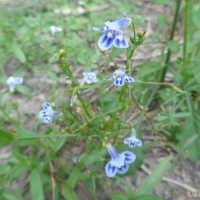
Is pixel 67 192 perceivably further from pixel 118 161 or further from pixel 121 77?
pixel 121 77

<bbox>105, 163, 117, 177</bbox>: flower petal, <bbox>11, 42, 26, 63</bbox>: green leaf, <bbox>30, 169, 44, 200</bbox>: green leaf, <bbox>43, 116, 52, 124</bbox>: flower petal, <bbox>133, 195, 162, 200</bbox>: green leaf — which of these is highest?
<bbox>43, 116, 52, 124</bbox>: flower petal

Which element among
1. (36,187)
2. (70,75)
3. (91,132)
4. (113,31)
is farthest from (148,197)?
(113,31)

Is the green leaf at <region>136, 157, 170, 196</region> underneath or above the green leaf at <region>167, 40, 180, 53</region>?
underneath

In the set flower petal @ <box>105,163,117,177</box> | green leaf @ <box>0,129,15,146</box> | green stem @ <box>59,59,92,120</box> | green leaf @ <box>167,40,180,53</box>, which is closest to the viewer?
green stem @ <box>59,59,92,120</box>

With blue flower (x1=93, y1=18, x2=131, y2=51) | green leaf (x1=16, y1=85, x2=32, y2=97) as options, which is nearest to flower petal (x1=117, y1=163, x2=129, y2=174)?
blue flower (x1=93, y1=18, x2=131, y2=51)

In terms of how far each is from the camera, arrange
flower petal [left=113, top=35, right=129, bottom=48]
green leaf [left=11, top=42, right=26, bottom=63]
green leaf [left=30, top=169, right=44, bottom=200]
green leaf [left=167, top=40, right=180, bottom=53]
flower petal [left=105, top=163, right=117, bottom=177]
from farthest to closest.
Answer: green leaf [left=11, top=42, right=26, bottom=63] → green leaf [left=167, top=40, right=180, bottom=53] → green leaf [left=30, top=169, right=44, bottom=200] → flower petal [left=105, top=163, right=117, bottom=177] → flower petal [left=113, top=35, right=129, bottom=48]

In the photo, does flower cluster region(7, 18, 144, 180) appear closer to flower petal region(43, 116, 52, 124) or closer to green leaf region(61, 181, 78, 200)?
flower petal region(43, 116, 52, 124)

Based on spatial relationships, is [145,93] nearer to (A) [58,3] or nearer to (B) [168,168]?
(B) [168,168]

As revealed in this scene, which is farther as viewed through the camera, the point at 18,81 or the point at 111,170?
the point at 18,81

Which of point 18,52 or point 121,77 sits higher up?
point 121,77
